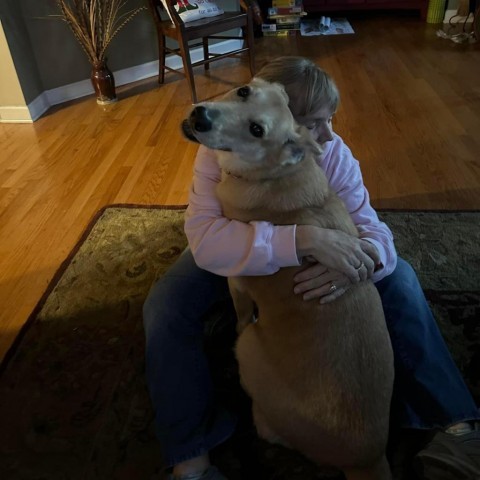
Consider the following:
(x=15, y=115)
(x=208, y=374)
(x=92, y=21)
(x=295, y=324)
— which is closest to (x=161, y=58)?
(x=92, y=21)

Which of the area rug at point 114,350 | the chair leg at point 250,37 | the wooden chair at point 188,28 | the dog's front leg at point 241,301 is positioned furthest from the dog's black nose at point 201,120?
the chair leg at point 250,37

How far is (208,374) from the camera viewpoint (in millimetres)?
1272

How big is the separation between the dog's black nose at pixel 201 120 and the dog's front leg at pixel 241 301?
1.36 ft

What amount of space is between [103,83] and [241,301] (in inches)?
108

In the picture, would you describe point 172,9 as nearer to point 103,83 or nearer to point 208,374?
point 103,83

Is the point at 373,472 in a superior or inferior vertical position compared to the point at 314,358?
inferior

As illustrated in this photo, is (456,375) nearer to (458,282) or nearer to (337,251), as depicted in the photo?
(337,251)

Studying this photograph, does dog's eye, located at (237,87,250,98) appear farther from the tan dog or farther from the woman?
the woman

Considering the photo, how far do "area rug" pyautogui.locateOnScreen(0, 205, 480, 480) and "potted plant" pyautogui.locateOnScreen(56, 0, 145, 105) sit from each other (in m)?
1.69

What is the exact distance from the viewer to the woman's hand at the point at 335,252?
1.10m

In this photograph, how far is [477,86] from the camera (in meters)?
3.45

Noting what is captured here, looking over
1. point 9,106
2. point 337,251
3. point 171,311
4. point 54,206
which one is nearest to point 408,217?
point 337,251

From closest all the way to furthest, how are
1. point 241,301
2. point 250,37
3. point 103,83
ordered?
1. point 241,301
2. point 103,83
3. point 250,37

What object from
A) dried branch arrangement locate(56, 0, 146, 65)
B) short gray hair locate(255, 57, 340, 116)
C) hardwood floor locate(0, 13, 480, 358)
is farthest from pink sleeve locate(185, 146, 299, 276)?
dried branch arrangement locate(56, 0, 146, 65)
